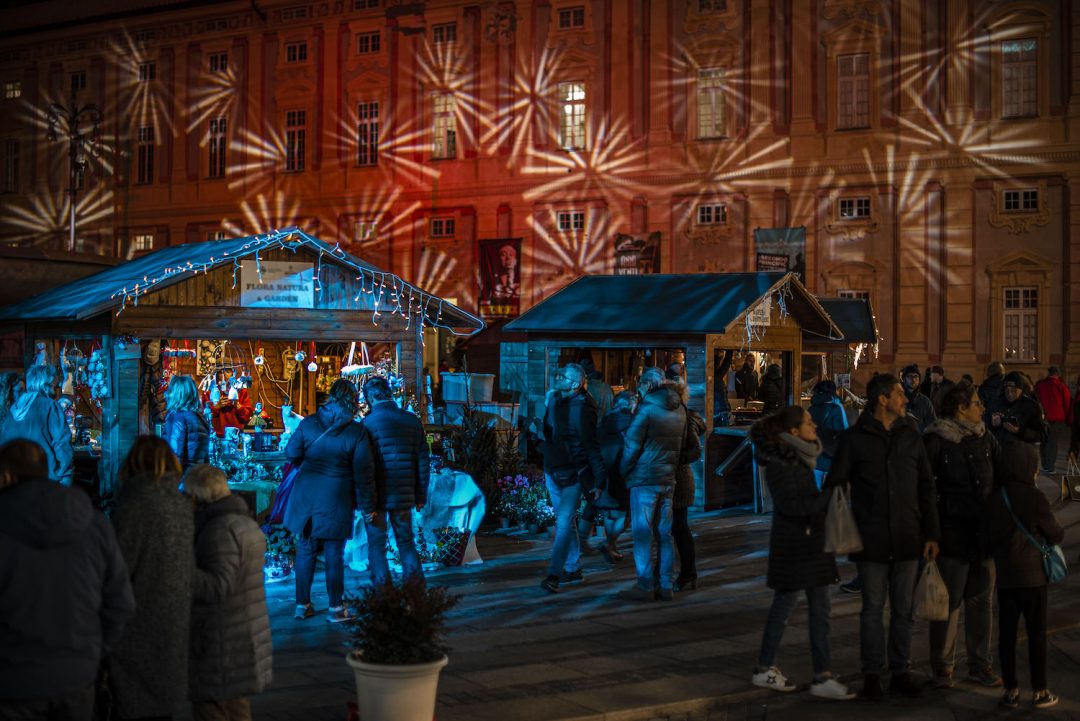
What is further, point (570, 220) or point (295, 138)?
point (295, 138)

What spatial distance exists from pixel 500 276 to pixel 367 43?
8.90 metres

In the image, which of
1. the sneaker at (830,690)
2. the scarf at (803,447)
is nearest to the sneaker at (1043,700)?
the sneaker at (830,690)

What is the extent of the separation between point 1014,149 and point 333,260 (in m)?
21.7

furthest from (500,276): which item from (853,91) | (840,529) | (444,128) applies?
(840,529)

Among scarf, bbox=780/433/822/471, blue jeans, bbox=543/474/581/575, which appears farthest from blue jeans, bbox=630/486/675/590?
scarf, bbox=780/433/822/471

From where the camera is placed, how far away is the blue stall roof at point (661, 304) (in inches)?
635

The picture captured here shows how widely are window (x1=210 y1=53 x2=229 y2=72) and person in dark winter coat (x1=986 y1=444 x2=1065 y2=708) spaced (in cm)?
3641

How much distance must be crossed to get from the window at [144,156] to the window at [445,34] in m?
11.1

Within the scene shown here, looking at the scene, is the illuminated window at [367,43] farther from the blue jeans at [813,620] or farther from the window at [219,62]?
the blue jeans at [813,620]

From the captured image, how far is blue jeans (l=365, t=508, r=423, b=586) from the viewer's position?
8961 mm

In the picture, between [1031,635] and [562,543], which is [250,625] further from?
[562,543]

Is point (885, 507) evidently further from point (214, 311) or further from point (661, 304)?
point (661, 304)

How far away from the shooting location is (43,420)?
10.6m

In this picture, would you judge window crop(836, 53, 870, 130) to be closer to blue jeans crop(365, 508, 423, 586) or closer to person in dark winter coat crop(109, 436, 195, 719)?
blue jeans crop(365, 508, 423, 586)
